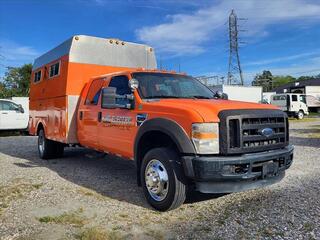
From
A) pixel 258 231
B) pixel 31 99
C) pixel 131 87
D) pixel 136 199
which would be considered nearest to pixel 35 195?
pixel 136 199

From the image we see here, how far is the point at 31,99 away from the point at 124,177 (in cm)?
506

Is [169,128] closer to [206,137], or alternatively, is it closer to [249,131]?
[206,137]

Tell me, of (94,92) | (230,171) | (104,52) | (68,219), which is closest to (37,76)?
(104,52)

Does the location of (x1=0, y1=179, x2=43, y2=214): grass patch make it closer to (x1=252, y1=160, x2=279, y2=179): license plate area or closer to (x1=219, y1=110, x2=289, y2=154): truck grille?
(x1=219, y1=110, x2=289, y2=154): truck grille

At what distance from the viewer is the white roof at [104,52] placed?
845cm

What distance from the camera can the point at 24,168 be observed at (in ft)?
28.8

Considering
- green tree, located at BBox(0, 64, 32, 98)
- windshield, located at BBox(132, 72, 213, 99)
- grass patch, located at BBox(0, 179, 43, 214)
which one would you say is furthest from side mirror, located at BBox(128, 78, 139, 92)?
green tree, located at BBox(0, 64, 32, 98)

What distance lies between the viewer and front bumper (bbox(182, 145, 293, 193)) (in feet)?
15.5

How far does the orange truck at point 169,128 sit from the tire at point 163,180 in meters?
0.01

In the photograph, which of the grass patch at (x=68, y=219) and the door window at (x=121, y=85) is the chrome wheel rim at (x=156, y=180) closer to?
the grass patch at (x=68, y=219)

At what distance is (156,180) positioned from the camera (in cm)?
536

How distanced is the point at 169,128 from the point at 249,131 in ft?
3.54

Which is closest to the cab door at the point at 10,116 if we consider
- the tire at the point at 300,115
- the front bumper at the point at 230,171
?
the front bumper at the point at 230,171

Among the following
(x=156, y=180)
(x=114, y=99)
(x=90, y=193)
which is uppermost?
(x=114, y=99)
